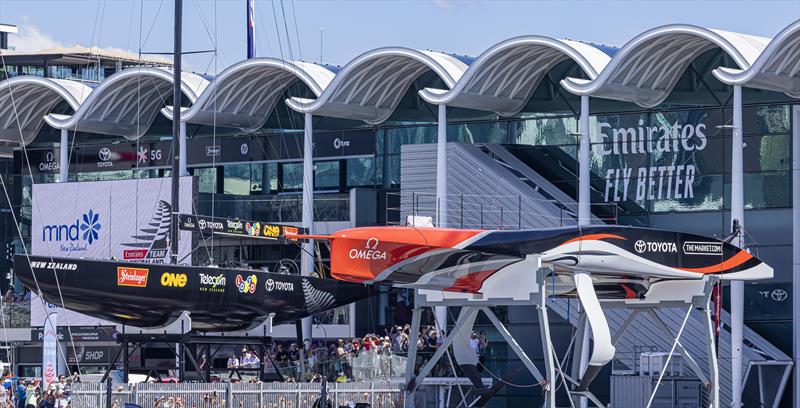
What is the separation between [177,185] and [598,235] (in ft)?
48.6

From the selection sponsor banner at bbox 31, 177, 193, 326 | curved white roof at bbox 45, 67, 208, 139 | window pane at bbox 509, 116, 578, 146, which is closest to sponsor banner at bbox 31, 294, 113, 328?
sponsor banner at bbox 31, 177, 193, 326

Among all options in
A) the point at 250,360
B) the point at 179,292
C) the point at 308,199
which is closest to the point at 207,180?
the point at 308,199

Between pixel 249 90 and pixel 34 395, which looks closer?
pixel 34 395

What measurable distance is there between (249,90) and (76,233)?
6.75 metres

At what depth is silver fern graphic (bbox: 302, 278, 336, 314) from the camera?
39.6 metres

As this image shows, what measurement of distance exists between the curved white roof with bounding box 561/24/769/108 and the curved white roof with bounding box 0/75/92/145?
17414 millimetres

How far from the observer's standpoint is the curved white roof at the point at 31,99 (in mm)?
48906

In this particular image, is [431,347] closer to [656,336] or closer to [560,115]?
[656,336]

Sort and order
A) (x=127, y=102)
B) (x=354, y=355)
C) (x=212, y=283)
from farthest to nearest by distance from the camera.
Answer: (x=127, y=102), (x=354, y=355), (x=212, y=283)

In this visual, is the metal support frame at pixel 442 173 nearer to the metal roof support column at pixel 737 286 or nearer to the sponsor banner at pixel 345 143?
the sponsor banner at pixel 345 143

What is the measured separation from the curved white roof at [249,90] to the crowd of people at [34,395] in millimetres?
9874

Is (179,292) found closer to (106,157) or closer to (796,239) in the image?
(796,239)

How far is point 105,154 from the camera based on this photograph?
171ft

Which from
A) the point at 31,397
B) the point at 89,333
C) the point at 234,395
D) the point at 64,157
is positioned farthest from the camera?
the point at 64,157
